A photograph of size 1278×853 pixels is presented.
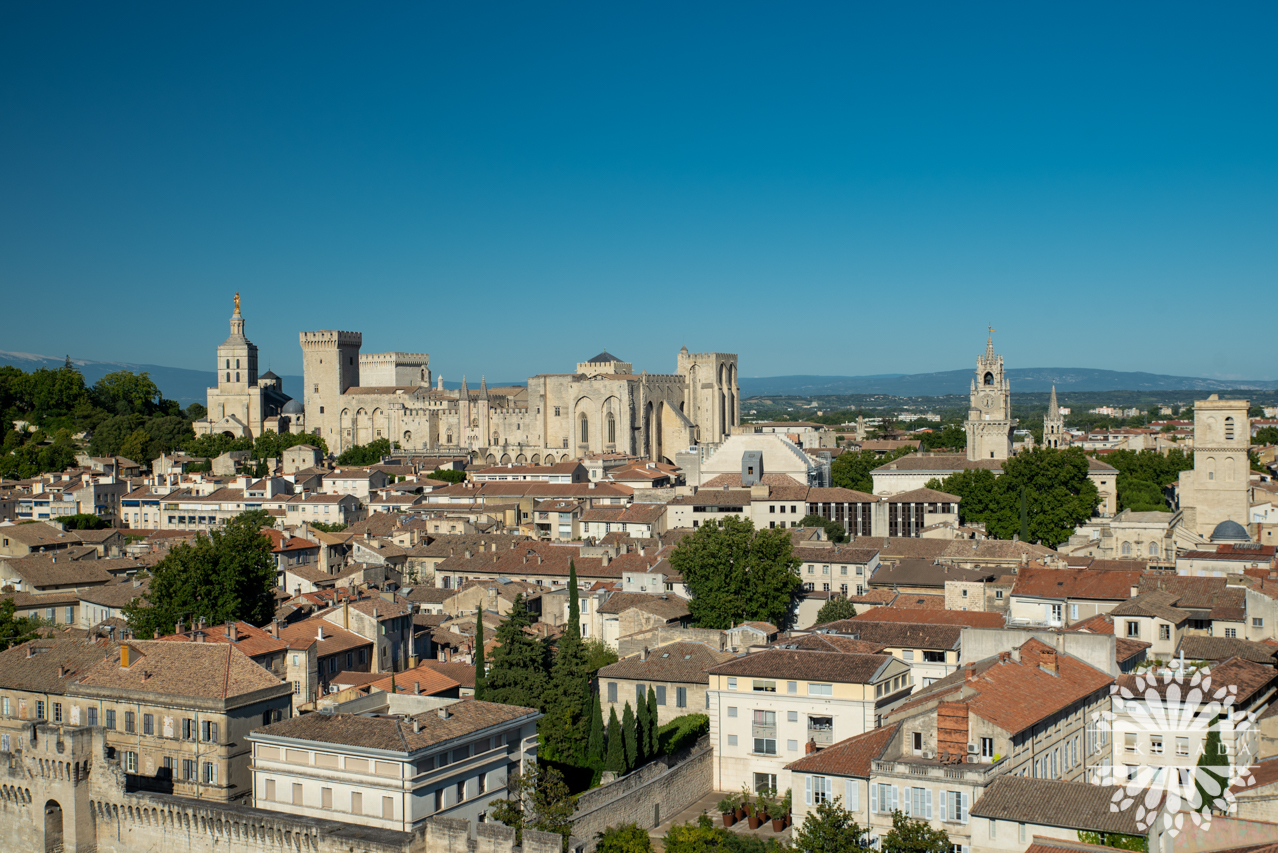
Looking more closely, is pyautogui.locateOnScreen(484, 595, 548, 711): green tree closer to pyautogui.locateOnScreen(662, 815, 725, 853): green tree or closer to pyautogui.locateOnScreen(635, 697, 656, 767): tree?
pyautogui.locateOnScreen(635, 697, 656, 767): tree

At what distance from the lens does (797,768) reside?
84.0 feet

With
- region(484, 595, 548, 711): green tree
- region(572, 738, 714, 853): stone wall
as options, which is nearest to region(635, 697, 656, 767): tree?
region(572, 738, 714, 853): stone wall

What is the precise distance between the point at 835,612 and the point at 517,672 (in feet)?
42.6

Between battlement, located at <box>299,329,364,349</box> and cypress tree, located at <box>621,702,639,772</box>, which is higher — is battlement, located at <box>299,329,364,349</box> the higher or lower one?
the higher one

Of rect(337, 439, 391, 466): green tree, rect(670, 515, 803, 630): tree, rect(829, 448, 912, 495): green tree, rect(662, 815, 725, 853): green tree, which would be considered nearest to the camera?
rect(662, 815, 725, 853): green tree

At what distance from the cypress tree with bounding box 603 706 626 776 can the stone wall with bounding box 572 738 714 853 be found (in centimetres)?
89

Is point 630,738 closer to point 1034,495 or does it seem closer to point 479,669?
point 479,669

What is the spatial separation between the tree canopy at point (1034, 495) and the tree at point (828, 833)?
42.5 m

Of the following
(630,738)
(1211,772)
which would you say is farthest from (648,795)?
(1211,772)

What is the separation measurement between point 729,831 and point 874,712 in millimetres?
4323

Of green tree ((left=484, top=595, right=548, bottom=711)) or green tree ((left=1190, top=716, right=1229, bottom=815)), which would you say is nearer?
green tree ((left=1190, top=716, right=1229, bottom=815))

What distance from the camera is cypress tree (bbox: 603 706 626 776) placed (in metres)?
31.4

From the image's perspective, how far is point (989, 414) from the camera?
8206 centimetres

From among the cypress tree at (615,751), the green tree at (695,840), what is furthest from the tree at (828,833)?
the cypress tree at (615,751)
